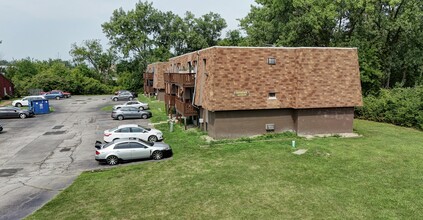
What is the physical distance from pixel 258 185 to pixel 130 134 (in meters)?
12.6

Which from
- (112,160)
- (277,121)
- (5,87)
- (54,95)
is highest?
(5,87)

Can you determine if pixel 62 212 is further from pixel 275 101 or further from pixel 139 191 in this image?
pixel 275 101

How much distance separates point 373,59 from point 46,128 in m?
38.6

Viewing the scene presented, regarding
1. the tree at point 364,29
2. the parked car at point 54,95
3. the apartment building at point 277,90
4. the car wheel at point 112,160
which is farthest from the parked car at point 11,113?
the tree at point 364,29

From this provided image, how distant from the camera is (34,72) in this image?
8606 centimetres

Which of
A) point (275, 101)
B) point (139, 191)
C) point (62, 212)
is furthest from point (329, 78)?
point (62, 212)

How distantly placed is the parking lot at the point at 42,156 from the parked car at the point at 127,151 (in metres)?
0.92

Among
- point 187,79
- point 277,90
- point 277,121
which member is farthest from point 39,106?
point 277,90

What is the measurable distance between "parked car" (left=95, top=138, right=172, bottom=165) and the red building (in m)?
47.4

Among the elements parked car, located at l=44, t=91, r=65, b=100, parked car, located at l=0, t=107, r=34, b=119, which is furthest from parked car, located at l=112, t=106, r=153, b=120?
parked car, located at l=44, t=91, r=65, b=100

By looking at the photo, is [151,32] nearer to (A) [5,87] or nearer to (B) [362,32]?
(A) [5,87]

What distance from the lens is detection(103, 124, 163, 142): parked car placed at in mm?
25281

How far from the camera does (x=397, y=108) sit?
116 ft

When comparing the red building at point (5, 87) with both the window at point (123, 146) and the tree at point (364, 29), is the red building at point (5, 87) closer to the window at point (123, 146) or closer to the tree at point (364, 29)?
the tree at point (364, 29)
